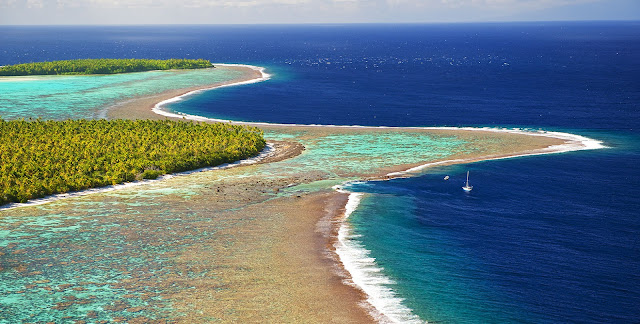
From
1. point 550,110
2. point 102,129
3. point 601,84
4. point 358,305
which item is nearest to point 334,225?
point 358,305

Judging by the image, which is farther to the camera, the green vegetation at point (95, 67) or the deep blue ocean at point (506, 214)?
the green vegetation at point (95, 67)

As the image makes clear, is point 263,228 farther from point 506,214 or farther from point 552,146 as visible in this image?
point 552,146

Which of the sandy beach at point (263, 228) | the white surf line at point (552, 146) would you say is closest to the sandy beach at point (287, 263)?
the sandy beach at point (263, 228)

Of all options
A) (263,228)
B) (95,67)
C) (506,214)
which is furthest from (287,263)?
(95,67)

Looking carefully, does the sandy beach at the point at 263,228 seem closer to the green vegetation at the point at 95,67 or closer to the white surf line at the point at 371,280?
the white surf line at the point at 371,280

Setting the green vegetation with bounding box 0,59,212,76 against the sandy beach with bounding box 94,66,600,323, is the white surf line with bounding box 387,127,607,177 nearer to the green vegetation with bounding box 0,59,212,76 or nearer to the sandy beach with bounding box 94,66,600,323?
the sandy beach with bounding box 94,66,600,323

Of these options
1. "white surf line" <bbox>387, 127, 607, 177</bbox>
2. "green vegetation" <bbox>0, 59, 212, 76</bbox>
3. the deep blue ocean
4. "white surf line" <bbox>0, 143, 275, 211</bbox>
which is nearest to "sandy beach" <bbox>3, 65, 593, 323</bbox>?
"white surf line" <bbox>387, 127, 607, 177</bbox>
